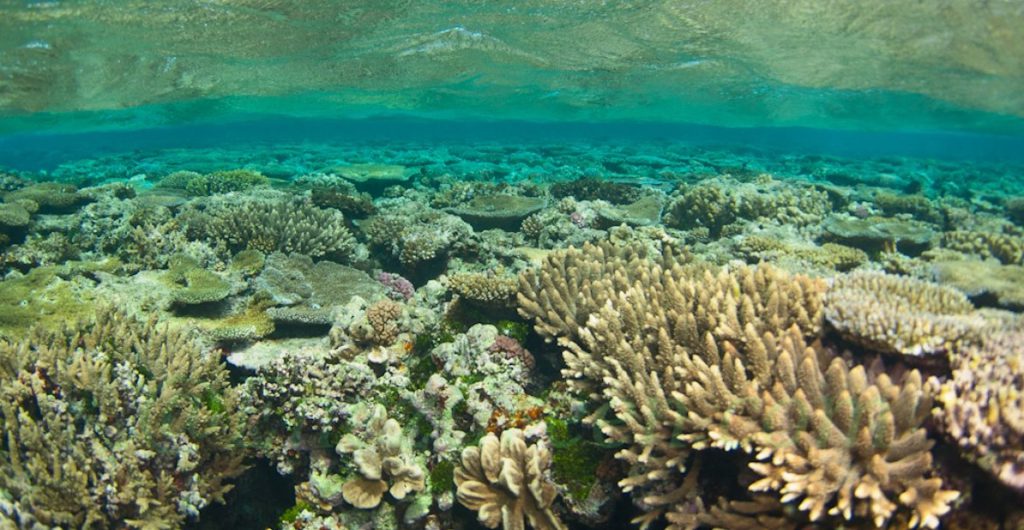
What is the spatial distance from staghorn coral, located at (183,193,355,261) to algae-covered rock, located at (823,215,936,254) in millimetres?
9295

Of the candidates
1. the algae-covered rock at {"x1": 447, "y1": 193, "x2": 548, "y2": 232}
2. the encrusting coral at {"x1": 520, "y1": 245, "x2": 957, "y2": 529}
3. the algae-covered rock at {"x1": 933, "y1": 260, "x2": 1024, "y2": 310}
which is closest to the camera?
the encrusting coral at {"x1": 520, "y1": 245, "x2": 957, "y2": 529}

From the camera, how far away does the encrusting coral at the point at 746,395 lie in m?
2.65

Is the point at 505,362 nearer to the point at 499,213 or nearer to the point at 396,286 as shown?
the point at 396,286

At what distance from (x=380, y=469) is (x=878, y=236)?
10.2 metres

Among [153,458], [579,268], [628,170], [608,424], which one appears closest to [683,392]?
[608,424]

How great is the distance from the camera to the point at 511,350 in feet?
16.2

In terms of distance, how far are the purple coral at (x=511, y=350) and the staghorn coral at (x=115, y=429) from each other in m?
2.37

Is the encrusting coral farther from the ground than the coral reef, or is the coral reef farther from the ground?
the encrusting coral

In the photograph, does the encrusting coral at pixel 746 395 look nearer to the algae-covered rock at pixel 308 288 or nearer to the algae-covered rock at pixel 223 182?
the algae-covered rock at pixel 308 288

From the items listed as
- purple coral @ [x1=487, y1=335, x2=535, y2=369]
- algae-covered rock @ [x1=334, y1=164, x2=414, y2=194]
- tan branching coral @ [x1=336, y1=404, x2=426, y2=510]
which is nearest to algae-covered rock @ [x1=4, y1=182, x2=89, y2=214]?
algae-covered rock @ [x1=334, y1=164, x2=414, y2=194]

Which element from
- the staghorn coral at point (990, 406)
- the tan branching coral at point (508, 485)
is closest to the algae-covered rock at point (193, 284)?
the tan branching coral at point (508, 485)

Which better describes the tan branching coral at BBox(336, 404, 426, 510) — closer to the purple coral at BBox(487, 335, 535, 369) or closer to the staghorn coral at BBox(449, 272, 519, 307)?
the purple coral at BBox(487, 335, 535, 369)

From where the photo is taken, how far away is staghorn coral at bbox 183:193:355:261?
842cm

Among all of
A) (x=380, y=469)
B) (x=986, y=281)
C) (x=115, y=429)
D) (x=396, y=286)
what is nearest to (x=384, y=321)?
(x=380, y=469)
